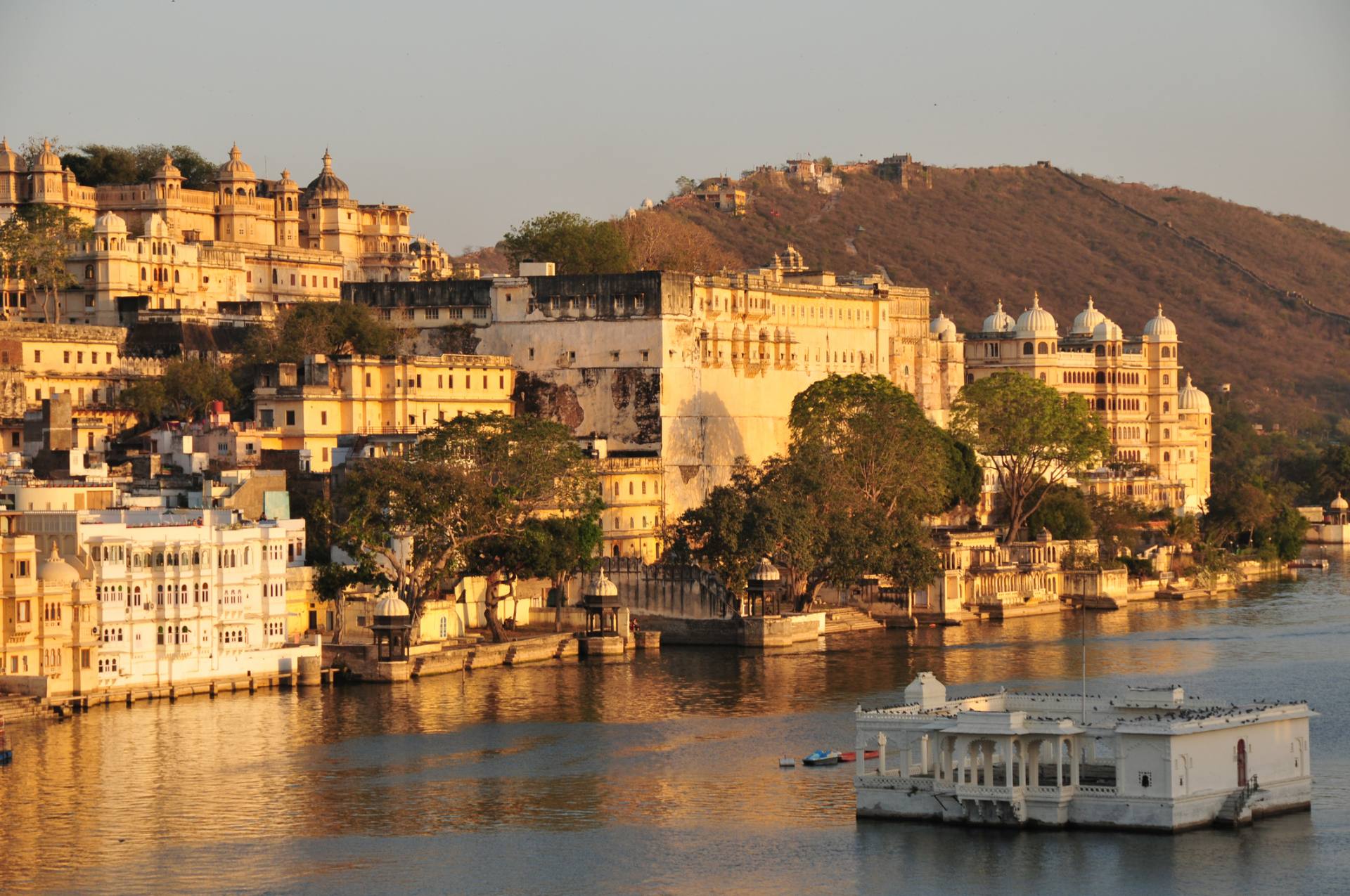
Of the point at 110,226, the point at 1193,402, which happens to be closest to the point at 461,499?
the point at 110,226

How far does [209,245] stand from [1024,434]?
31.3m

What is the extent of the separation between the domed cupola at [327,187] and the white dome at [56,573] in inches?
2093

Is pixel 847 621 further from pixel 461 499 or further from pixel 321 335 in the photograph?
pixel 321 335

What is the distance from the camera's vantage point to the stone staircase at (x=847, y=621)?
3423 inches

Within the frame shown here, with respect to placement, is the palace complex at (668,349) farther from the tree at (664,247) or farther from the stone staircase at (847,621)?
the stone staircase at (847,621)

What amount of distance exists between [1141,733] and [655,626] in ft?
123

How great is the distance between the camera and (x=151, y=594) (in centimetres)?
6731

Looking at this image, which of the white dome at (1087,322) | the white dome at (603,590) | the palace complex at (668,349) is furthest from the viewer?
the white dome at (1087,322)

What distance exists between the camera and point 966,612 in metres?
92.9

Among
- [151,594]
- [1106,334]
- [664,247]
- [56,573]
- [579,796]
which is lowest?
[579,796]

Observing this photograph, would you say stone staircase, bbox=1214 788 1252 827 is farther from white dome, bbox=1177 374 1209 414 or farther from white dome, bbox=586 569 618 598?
white dome, bbox=1177 374 1209 414

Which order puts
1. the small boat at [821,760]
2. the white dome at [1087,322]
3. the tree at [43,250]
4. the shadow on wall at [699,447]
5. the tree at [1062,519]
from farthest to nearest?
the white dome at [1087,322]
the tree at [1062,519]
the tree at [43,250]
the shadow on wall at [699,447]
the small boat at [821,760]

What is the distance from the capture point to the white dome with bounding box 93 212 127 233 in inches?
4021

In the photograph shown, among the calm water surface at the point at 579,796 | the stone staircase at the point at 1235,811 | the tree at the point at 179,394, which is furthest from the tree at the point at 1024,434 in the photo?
the stone staircase at the point at 1235,811
